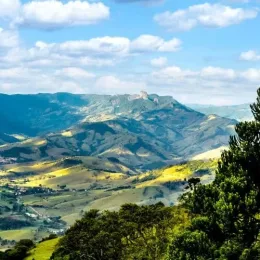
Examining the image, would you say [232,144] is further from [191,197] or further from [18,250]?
[18,250]

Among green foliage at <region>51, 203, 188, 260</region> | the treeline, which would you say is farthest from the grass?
the treeline

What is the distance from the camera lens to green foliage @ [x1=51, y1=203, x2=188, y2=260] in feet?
329

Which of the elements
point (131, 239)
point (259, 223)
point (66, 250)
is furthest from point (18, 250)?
point (259, 223)

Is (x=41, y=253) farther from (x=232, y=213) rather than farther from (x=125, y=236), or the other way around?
(x=232, y=213)

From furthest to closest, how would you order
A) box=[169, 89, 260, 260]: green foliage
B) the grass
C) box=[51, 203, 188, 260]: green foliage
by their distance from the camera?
the grass
box=[51, 203, 188, 260]: green foliage
box=[169, 89, 260, 260]: green foliage

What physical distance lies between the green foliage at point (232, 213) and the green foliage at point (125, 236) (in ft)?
75.4

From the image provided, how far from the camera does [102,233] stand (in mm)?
98750

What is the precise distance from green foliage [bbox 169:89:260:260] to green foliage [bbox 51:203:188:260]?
22973 millimetres

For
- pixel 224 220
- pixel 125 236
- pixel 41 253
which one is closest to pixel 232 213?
pixel 224 220

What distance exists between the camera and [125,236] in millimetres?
104625

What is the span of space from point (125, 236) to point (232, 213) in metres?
39.7

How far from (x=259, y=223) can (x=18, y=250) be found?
138 meters

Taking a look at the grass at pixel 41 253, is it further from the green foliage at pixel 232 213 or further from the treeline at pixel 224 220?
the green foliage at pixel 232 213

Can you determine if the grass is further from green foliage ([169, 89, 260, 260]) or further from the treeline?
green foliage ([169, 89, 260, 260])
